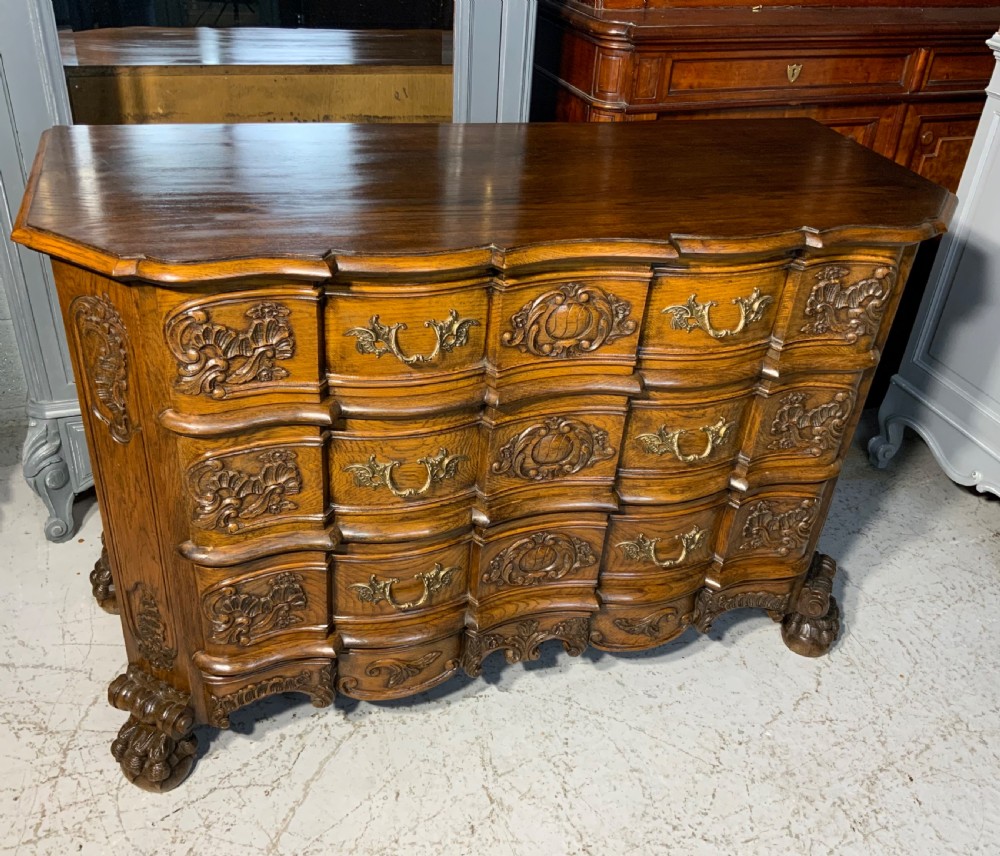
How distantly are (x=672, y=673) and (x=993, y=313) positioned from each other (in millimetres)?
1234

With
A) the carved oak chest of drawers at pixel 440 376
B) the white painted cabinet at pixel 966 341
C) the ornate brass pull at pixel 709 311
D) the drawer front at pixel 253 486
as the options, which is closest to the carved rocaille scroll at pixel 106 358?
the carved oak chest of drawers at pixel 440 376

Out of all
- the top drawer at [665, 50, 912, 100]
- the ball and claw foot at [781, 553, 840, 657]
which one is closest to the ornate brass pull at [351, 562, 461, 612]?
the ball and claw foot at [781, 553, 840, 657]

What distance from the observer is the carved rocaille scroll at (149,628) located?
1650 millimetres

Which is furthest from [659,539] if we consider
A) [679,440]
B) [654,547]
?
[679,440]

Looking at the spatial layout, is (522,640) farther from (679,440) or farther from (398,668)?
(679,440)

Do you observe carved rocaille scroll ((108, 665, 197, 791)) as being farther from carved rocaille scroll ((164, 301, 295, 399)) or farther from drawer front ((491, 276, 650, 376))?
drawer front ((491, 276, 650, 376))

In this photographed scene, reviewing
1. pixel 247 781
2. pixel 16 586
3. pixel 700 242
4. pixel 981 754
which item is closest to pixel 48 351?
pixel 16 586

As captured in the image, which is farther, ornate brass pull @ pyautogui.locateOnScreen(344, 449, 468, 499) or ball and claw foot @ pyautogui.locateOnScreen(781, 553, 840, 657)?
ball and claw foot @ pyautogui.locateOnScreen(781, 553, 840, 657)

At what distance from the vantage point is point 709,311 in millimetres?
1552

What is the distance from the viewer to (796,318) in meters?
1.63

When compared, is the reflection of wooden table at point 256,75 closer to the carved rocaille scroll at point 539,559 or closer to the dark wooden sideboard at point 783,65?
the dark wooden sideboard at point 783,65

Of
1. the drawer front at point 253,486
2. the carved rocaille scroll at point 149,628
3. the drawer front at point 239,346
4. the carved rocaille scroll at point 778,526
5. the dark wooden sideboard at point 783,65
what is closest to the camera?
the drawer front at point 239,346

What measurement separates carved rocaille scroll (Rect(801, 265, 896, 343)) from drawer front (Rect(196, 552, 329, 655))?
928 millimetres

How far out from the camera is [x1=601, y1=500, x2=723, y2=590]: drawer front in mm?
1778
